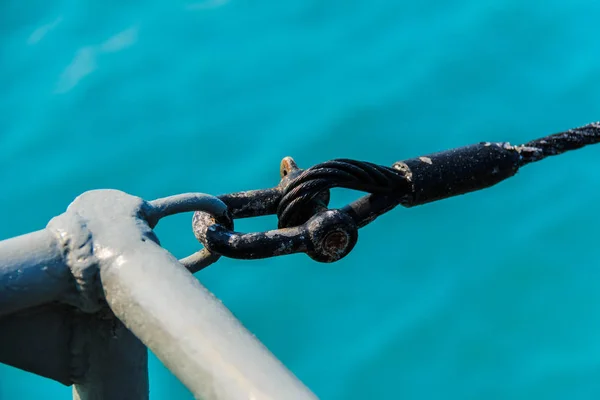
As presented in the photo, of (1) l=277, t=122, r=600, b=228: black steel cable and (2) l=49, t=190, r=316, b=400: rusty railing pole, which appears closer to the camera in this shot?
(2) l=49, t=190, r=316, b=400: rusty railing pole

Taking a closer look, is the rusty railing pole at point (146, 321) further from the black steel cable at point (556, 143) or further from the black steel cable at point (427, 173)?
the black steel cable at point (556, 143)

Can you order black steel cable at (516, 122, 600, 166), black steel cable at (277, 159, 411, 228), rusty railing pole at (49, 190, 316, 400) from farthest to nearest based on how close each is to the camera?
black steel cable at (516, 122, 600, 166)
black steel cable at (277, 159, 411, 228)
rusty railing pole at (49, 190, 316, 400)

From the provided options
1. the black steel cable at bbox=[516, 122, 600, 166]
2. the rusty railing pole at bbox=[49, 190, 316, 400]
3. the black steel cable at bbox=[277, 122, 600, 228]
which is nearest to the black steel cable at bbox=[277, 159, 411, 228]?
the black steel cable at bbox=[277, 122, 600, 228]

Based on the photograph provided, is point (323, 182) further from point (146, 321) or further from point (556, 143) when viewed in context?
point (146, 321)

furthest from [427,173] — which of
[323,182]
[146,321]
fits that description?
[146,321]

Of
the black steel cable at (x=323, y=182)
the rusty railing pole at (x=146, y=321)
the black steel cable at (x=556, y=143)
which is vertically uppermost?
the black steel cable at (x=556, y=143)

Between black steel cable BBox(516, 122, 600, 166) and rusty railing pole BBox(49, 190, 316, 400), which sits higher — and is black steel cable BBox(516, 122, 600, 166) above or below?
above

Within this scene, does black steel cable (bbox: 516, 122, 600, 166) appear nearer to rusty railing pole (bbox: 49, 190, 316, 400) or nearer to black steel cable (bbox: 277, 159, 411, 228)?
black steel cable (bbox: 277, 159, 411, 228)

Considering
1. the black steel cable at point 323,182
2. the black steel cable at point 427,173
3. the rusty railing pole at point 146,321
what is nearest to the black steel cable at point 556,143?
the black steel cable at point 427,173

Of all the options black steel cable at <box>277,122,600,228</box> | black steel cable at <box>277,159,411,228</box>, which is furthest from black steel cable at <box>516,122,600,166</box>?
black steel cable at <box>277,159,411,228</box>

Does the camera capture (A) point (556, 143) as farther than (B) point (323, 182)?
Yes

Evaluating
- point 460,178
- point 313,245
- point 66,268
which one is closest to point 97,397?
point 66,268

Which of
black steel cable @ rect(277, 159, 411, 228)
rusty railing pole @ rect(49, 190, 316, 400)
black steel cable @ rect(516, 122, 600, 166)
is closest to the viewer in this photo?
rusty railing pole @ rect(49, 190, 316, 400)

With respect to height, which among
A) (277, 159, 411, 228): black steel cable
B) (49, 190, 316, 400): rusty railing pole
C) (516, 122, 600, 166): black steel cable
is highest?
(516, 122, 600, 166): black steel cable
